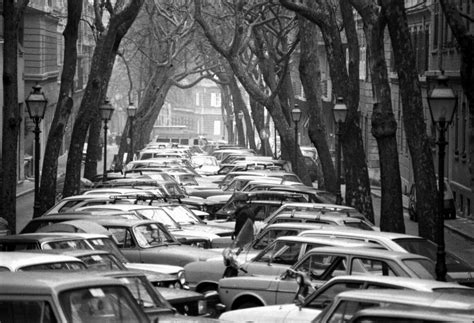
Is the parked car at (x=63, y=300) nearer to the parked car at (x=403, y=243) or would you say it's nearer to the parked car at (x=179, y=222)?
the parked car at (x=403, y=243)

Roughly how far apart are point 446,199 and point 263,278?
25420 mm

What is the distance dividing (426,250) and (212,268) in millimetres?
Result: 3100

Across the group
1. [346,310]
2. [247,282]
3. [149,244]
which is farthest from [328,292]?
[149,244]

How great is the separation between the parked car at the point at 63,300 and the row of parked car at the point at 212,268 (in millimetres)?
11

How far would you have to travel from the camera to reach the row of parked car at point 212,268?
1030cm

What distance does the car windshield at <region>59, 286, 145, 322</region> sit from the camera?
1005cm

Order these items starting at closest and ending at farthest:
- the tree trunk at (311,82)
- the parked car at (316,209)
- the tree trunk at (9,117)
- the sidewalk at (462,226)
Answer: the parked car at (316,209) < the tree trunk at (9,117) < the sidewalk at (462,226) < the tree trunk at (311,82)

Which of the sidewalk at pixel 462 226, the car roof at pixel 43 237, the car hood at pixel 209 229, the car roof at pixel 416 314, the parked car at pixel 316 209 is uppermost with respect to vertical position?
the car roof at pixel 416 314

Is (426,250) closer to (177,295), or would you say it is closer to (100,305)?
(177,295)

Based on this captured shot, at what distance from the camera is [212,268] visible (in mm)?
17438

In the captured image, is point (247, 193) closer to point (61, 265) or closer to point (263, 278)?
point (263, 278)

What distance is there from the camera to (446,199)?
133 ft

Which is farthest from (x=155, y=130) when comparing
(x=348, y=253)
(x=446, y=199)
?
(x=348, y=253)

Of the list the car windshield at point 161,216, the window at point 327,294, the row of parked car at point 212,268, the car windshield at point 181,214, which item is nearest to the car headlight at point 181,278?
the row of parked car at point 212,268
